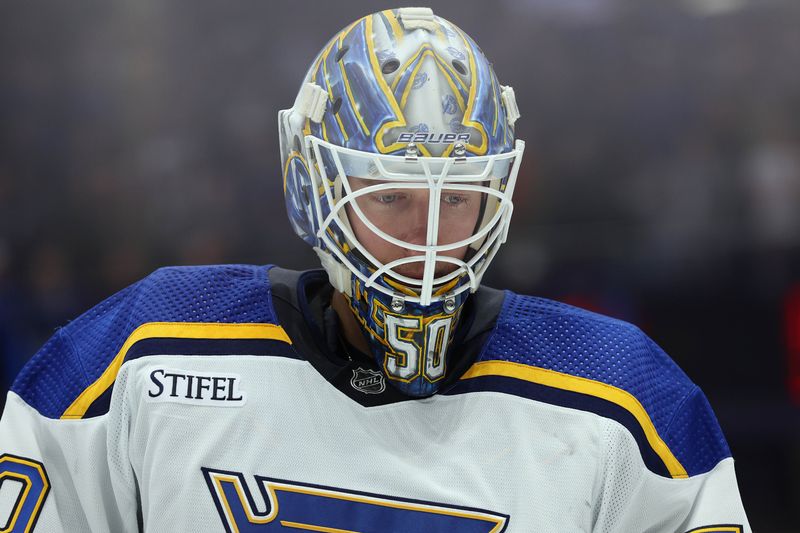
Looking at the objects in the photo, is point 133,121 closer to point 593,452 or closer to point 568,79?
point 568,79

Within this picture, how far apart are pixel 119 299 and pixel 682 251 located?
6.83 ft

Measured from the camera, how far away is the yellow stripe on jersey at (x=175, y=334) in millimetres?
1308

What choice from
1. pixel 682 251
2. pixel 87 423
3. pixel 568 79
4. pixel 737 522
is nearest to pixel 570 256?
pixel 682 251

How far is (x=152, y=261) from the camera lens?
124 inches

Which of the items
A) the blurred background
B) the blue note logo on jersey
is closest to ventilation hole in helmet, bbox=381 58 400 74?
the blue note logo on jersey

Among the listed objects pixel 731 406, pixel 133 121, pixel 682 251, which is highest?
pixel 133 121

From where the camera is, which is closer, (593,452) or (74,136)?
(593,452)

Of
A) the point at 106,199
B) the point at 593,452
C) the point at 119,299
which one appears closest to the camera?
the point at 593,452

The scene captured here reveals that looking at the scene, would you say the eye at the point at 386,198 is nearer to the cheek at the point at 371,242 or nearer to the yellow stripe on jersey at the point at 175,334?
the cheek at the point at 371,242

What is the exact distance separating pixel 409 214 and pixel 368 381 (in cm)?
22

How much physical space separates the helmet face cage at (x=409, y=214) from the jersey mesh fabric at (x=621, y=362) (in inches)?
4.9

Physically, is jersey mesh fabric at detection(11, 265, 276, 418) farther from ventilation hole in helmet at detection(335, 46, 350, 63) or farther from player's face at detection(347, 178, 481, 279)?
ventilation hole in helmet at detection(335, 46, 350, 63)

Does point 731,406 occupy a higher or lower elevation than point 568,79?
lower

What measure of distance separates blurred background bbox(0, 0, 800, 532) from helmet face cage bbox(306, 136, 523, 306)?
69.6 inches
